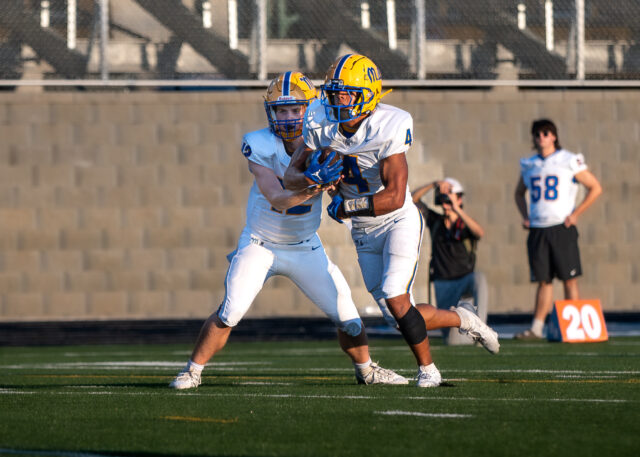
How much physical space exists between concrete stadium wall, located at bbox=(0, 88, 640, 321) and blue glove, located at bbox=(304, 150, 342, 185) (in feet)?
25.1

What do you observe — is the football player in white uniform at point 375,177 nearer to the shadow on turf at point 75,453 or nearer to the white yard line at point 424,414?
the white yard line at point 424,414

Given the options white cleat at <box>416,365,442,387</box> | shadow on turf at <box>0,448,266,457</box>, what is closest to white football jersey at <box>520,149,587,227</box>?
white cleat at <box>416,365,442,387</box>

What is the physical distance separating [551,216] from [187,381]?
501 centimetres

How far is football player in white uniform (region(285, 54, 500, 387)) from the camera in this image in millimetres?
5957

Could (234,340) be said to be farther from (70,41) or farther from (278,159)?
(278,159)

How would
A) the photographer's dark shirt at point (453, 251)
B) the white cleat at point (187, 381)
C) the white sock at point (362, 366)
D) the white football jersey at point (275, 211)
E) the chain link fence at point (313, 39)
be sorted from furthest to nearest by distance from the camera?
the chain link fence at point (313, 39), the photographer's dark shirt at point (453, 251), the white sock at point (362, 366), the white football jersey at point (275, 211), the white cleat at point (187, 381)

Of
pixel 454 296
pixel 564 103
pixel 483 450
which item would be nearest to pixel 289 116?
pixel 483 450

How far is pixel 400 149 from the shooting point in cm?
597

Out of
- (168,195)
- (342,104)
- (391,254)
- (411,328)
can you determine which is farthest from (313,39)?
(411,328)

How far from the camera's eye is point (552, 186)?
10.4 m

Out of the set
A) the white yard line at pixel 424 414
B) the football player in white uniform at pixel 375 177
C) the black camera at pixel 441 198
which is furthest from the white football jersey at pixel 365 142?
the black camera at pixel 441 198

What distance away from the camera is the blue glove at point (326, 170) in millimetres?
5883

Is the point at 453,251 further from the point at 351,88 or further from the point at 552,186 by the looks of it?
the point at 351,88

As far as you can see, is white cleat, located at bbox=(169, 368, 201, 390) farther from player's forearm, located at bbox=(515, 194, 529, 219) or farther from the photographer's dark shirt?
player's forearm, located at bbox=(515, 194, 529, 219)
